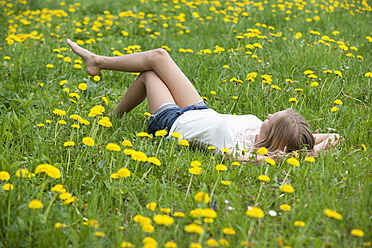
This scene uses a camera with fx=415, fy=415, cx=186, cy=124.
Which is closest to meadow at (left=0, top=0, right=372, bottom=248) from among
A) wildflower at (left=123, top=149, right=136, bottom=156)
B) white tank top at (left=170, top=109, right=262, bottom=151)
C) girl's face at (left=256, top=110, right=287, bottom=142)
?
wildflower at (left=123, top=149, right=136, bottom=156)

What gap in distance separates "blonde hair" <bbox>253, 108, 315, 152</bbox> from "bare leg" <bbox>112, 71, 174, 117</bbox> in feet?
2.58

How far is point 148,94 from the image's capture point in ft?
9.70

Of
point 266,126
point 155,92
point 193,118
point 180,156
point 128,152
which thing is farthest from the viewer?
point 155,92

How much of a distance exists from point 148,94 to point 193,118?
1.41 feet

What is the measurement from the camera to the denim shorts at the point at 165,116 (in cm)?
276

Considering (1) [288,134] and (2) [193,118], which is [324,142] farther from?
(2) [193,118]

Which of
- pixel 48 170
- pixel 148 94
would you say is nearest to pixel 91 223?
pixel 48 170

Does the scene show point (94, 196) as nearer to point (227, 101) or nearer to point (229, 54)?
point (227, 101)

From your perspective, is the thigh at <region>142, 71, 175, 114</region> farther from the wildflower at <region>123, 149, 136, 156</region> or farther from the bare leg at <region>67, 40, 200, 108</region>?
the wildflower at <region>123, 149, 136, 156</region>

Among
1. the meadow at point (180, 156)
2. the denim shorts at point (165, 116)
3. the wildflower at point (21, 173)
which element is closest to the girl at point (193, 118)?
the denim shorts at point (165, 116)

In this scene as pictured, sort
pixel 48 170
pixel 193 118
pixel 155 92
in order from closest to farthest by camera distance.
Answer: pixel 48 170 < pixel 193 118 < pixel 155 92

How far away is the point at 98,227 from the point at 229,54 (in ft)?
9.11

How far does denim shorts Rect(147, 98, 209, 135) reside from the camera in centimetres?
276

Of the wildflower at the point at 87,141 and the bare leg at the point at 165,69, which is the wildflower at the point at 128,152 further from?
the bare leg at the point at 165,69
